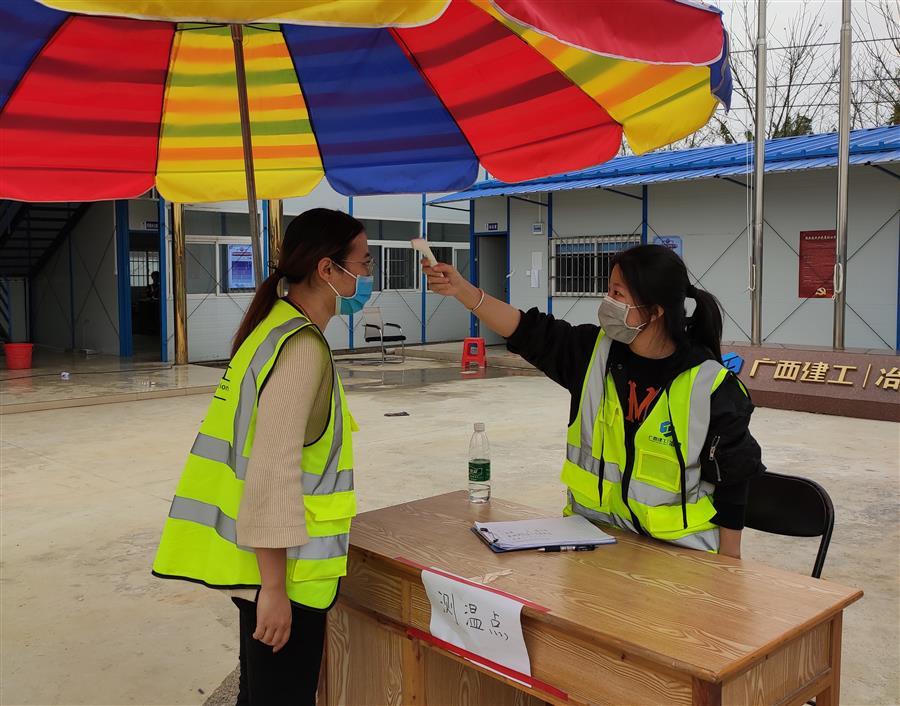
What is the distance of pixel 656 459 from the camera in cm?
246

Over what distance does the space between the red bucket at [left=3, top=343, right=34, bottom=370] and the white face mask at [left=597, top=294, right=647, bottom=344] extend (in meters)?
13.6

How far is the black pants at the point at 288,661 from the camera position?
2135 mm

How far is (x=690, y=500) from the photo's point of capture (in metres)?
2.46

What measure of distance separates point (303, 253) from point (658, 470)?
1167 millimetres

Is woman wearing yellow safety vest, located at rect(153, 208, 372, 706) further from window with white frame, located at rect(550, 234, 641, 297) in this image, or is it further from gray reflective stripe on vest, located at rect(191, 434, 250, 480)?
window with white frame, located at rect(550, 234, 641, 297)

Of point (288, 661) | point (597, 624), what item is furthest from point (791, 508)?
point (288, 661)

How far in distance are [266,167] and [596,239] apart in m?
12.5

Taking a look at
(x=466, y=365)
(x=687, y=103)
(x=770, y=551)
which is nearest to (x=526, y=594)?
(x=687, y=103)

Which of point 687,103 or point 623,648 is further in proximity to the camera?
point 687,103

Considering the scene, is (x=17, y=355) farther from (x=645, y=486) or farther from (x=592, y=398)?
(x=645, y=486)

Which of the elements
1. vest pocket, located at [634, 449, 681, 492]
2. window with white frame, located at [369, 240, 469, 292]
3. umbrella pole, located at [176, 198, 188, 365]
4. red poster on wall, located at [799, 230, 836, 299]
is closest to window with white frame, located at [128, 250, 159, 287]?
window with white frame, located at [369, 240, 469, 292]

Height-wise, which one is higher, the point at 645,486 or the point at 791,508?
the point at 645,486

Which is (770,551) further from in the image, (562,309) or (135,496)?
(562,309)

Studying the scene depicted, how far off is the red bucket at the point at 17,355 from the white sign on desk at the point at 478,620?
44.8 feet
